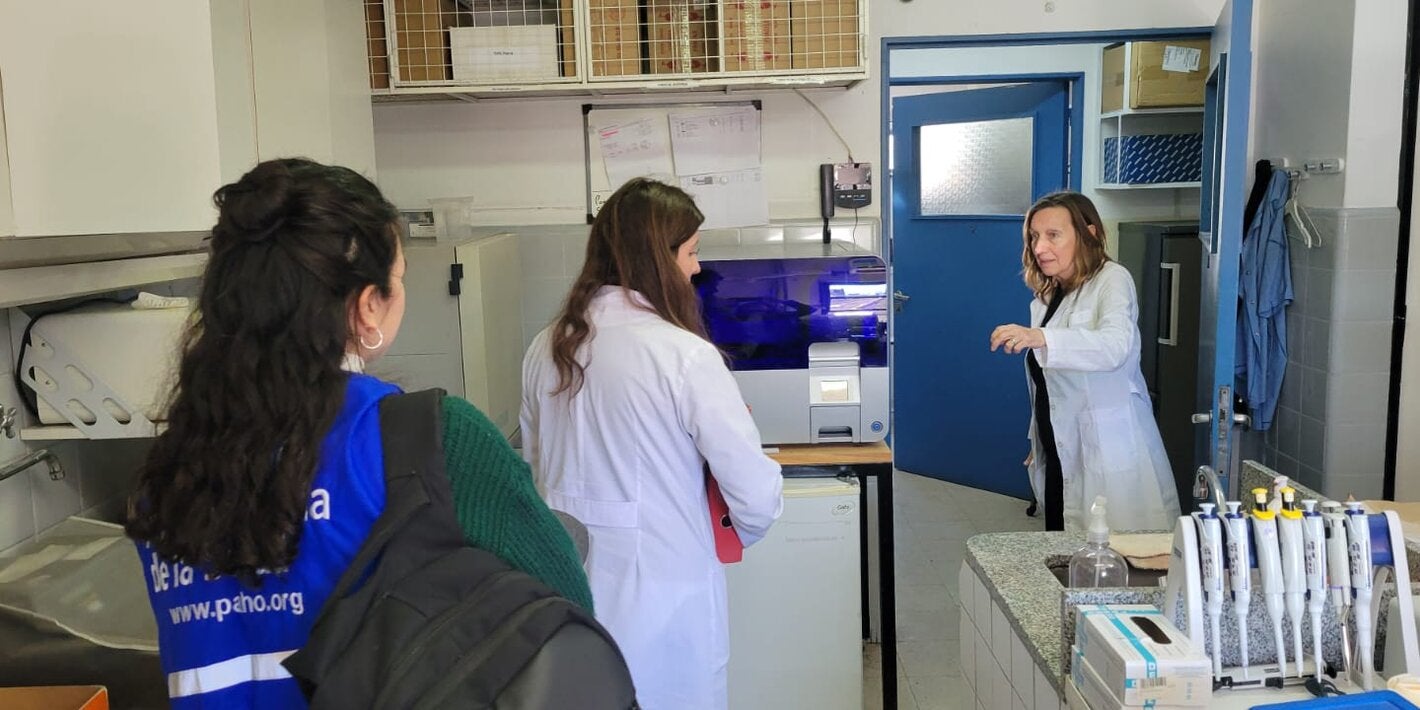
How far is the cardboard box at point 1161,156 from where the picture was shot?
4.23 m

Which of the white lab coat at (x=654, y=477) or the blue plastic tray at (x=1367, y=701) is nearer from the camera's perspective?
the blue plastic tray at (x=1367, y=701)

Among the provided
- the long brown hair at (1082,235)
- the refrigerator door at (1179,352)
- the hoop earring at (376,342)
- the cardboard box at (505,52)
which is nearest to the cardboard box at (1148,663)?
the hoop earring at (376,342)

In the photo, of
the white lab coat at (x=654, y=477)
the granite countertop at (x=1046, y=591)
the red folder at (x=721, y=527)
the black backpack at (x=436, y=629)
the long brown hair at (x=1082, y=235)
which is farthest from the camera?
the long brown hair at (x=1082, y=235)

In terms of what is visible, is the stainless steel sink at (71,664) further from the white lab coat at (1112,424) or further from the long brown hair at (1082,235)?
the long brown hair at (1082,235)

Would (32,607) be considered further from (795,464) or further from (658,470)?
(795,464)

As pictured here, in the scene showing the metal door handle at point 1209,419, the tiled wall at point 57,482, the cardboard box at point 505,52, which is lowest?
the metal door handle at point 1209,419

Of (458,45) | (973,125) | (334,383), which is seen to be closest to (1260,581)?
(334,383)

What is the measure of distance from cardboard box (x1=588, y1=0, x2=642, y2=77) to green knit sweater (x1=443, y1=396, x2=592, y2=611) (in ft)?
7.23

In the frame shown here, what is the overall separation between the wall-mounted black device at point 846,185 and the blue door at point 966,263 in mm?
1617

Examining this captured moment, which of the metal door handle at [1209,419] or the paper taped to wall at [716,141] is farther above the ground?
the paper taped to wall at [716,141]

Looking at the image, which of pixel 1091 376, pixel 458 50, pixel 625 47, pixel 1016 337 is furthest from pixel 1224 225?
pixel 458 50

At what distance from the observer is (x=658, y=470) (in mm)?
1994

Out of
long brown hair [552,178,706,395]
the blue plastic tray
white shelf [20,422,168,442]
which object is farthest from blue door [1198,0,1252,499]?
white shelf [20,422,168,442]

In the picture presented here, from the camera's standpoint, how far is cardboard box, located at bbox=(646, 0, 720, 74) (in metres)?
3.05
